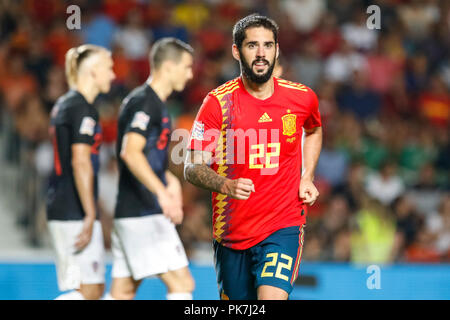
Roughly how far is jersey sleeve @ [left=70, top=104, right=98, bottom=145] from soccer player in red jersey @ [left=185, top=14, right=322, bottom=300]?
1.64 m

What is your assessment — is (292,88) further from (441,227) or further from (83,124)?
(441,227)

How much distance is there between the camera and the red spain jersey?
4.49m

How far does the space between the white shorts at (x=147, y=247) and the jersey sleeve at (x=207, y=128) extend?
133 cm

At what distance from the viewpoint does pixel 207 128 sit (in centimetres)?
446

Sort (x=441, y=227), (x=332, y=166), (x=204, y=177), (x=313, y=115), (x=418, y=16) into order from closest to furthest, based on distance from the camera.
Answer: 1. (x=204, y=177)
2. (x=313, y=115)
3. (x=441, y=227)
4. (x=332, y=166)
5. (x=418, y=16)

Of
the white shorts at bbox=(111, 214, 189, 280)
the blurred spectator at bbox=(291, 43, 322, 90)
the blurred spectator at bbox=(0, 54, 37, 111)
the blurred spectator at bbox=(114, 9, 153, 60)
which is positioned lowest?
the white shorts at bbox=(111, 214, 189, 280)

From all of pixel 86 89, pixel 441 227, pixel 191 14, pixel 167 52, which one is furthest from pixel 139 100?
pixel 191 14

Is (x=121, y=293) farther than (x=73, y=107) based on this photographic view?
No

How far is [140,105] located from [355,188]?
4556 millimetres

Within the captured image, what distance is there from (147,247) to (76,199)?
0.78 meters

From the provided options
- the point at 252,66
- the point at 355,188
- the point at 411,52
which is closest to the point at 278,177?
the point at 252,66

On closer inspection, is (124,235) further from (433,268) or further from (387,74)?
(387,74)

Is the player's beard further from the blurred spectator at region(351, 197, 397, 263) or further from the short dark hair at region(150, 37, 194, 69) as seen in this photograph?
the blurred spectator at region(351, 197, 397, 263)

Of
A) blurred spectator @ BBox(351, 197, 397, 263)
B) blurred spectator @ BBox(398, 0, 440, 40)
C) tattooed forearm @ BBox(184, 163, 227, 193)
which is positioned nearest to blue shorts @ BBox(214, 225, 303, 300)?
tattooed forearm @ BBox(184, 163, 227, 193)
